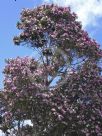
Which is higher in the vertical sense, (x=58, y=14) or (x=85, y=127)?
(x=58, y=14)

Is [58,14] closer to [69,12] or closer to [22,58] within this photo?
[69,12]

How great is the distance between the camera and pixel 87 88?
2573 cm

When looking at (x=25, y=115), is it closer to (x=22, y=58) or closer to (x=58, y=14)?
(x=22, y=58)

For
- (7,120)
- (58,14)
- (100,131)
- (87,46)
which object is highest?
(58,14)

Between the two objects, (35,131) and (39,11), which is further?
(39,11)

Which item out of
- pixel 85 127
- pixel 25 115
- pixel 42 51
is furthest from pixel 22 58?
pixel 85 127

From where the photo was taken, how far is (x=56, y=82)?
25953 mm

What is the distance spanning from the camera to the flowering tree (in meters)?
25.1

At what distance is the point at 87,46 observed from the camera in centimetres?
2642

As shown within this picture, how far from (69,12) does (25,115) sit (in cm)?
617

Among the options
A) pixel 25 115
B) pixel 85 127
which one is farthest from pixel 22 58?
pixel 85 127

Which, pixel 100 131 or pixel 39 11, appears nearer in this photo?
pixel 100 131

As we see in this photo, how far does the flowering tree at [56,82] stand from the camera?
82.3ft

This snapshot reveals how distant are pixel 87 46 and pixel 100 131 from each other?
180 inches
